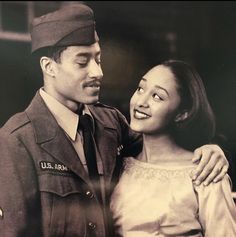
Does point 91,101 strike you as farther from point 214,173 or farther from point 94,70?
point 214,173

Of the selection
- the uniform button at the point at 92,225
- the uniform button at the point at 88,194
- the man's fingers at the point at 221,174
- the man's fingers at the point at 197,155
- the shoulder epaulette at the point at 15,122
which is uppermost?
the shoulder epaulette at the point at 15,122

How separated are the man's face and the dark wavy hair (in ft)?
0.61

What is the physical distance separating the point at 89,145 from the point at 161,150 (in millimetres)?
176

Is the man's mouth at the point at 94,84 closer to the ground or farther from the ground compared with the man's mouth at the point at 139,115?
farther from the ground

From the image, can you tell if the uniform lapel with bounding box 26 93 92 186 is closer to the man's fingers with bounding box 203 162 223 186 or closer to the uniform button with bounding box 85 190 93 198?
the uniform button with bounding box 85 190 93 198

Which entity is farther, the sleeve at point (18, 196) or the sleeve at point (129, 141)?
the sleeve at point (129, 141)

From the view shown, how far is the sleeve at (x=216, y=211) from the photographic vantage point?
94 cm

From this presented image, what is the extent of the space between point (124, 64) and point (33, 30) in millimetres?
239

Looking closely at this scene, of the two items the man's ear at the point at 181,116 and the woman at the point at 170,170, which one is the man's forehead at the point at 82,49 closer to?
the woman at the point at 170,170

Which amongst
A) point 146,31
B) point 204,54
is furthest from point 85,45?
point 204,54

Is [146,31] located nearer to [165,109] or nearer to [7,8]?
[165,109]

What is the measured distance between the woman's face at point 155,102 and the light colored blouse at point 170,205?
10cm

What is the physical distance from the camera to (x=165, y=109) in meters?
0.99

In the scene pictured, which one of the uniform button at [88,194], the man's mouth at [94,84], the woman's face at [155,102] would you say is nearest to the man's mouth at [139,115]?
the woman's face at [155,102]
